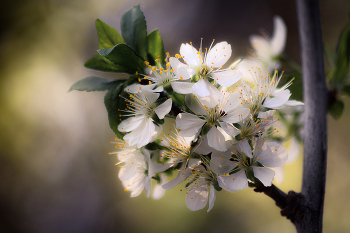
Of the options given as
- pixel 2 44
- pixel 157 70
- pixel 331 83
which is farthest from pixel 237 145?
pixel 2 44

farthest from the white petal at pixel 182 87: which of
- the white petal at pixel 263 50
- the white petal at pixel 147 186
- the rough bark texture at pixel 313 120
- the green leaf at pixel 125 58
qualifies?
the white petal at pixel 263 50

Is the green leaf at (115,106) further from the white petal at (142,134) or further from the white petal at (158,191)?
the white petal at (158,191)

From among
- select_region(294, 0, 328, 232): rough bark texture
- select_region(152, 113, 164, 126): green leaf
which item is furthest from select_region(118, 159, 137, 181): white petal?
select_region(294, 0, 328, 232): rough bark texture

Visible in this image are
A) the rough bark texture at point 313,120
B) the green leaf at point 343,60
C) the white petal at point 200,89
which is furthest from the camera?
the green leaf at point 343,60

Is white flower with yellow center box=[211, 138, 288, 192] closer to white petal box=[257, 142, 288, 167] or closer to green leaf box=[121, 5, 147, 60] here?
white petal box=[257, 142, 288, 167]

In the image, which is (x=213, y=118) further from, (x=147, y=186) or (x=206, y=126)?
(x=147, y=186)
